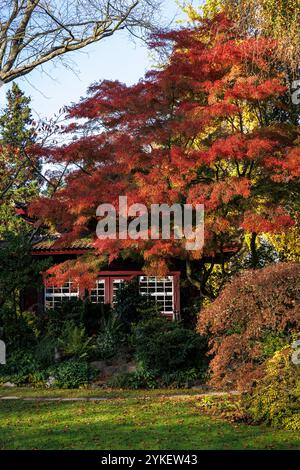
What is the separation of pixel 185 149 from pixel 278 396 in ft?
18.8

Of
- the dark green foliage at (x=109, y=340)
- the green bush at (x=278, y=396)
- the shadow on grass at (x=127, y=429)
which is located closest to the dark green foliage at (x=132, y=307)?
the dark green foliage at (x=109, y=340)

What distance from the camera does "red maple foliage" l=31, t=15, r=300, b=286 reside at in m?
10.9

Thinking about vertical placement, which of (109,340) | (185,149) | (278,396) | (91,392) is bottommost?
(91,392)

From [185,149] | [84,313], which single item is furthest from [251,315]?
[84,313]

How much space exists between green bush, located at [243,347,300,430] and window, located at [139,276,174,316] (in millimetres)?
8203

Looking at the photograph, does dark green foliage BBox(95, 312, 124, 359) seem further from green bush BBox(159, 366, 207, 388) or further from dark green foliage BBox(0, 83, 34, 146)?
dark green foliage BBox(0, 83, 34, 146)

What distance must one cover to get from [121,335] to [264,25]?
22.1ft

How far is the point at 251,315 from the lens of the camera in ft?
25.3

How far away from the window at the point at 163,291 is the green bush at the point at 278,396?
820cm

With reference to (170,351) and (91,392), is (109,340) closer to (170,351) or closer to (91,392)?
(170,351)

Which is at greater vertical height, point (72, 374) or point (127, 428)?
point (72, 374)

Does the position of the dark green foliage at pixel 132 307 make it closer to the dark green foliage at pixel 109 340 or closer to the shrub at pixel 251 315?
the dark green foliage at pixel 109 340

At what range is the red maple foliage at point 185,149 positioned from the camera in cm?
1088

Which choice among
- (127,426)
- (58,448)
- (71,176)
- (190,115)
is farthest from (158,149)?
(58,448)
